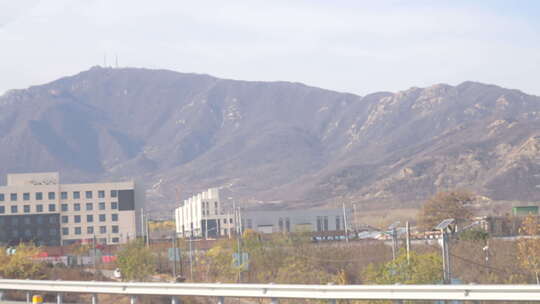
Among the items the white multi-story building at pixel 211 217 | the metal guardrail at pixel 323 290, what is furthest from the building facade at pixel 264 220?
the metal guardrail at pixel 323 290

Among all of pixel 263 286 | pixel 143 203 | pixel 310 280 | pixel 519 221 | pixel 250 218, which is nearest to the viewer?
pixel 263 286

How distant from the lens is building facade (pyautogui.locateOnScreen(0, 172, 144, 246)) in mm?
147250

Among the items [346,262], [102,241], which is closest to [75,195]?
[102,241]

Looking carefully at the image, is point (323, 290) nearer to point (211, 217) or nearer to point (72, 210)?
point (72, 210)

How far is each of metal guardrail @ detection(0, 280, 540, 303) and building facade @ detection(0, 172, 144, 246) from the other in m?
127

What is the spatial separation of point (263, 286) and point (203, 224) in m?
168

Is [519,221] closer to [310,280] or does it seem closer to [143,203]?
[143,203]

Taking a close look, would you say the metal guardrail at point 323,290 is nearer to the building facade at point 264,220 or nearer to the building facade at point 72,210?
the building facade at point 72,210

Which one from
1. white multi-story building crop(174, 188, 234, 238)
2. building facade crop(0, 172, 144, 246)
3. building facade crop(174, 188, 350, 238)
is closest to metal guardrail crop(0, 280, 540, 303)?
building facade crop(0, 172, 144, 246)

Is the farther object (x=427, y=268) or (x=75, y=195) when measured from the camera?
(x=75, y=195)

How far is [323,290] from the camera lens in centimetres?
1858

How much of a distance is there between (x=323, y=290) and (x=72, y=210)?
13727 centimetres

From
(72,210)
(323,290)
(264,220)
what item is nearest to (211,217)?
(264,220)

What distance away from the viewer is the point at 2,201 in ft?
484
